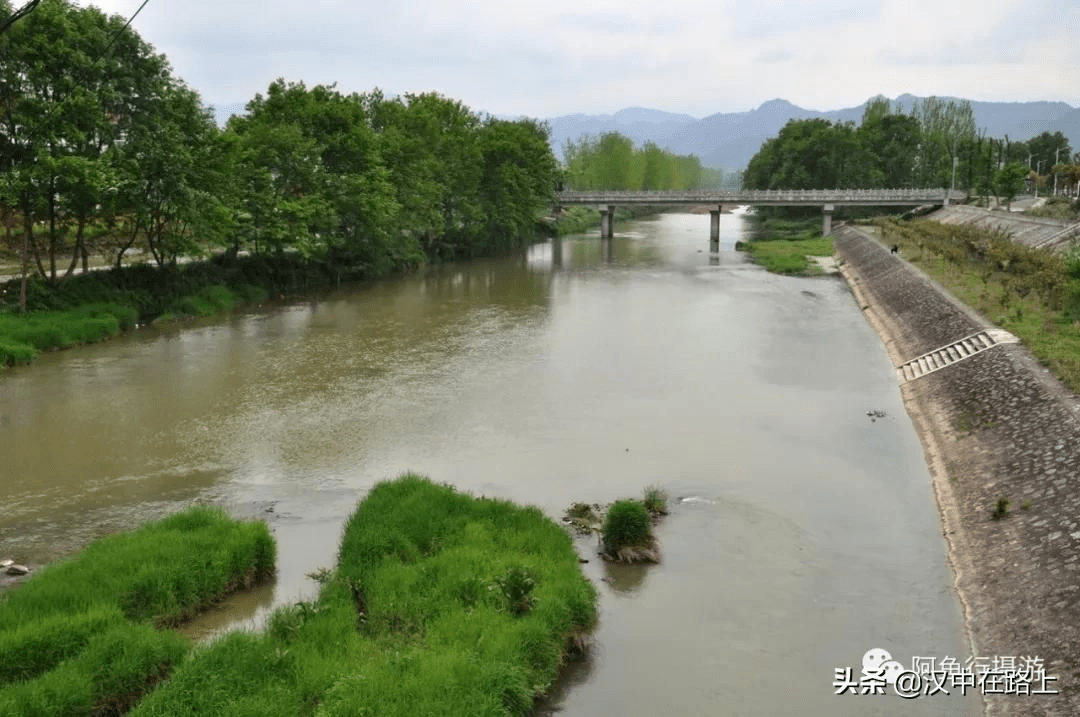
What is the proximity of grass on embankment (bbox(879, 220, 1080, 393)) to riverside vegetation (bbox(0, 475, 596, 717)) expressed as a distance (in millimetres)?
12793

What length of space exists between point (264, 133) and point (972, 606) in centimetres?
3552

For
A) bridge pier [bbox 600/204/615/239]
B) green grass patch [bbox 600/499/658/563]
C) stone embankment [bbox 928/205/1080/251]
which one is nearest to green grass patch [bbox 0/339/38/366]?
green grass patch [bbox 600/499/658/563]

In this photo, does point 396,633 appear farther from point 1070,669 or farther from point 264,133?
point 264,133

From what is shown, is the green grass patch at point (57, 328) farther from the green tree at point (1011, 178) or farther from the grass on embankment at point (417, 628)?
the green tree at point (1011, 178)

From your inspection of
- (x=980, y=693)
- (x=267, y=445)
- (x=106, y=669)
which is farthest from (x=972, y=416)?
(x=106, y=669)

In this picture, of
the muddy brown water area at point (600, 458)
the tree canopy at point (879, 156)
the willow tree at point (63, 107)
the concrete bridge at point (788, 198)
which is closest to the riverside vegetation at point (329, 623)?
the muddy brown water area at point (600, 458)

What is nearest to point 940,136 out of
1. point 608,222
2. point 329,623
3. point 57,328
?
point 608,222

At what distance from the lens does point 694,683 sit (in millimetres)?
10789

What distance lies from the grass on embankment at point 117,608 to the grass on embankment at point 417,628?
73 centimetres

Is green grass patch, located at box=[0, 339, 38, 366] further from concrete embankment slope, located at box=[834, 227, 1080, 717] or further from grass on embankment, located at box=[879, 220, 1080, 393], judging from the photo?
grass on embankment, located at box=[879, 220, 1080, 393]

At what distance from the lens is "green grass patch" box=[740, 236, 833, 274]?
55.8 metres

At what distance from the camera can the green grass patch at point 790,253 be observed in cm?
5584

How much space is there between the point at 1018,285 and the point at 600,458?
803 inches

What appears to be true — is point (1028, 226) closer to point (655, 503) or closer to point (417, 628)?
point (655, 503)
